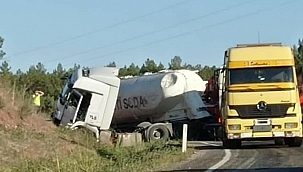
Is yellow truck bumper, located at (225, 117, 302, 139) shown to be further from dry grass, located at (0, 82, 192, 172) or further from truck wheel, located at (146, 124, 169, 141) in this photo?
truck wheel, located at (146, 124, 169, 141)

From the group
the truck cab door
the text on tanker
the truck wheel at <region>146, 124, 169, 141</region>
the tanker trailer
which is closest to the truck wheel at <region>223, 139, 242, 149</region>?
the truck cab door

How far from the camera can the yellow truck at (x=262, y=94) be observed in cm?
2362

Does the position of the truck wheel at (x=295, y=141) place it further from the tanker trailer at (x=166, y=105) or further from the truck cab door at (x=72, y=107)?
the tanker trailer at (x=166, y=105)

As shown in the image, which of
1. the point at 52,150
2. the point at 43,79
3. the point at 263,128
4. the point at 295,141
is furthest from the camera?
the point at 43,79

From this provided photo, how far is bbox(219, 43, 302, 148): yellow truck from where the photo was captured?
2362cm

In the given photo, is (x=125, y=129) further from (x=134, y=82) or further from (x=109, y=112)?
(x=109, y=112)

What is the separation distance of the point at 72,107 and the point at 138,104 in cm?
821

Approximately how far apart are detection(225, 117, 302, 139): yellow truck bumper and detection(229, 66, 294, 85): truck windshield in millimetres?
1273

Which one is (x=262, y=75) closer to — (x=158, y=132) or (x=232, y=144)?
(x=232, y=144)

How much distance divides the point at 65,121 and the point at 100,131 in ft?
5.08

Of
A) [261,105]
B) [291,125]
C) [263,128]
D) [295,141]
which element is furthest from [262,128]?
[295,141]

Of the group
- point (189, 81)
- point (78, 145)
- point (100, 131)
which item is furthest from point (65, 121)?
point (189, 81)

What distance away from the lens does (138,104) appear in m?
37.8

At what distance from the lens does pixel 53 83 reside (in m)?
60.9
